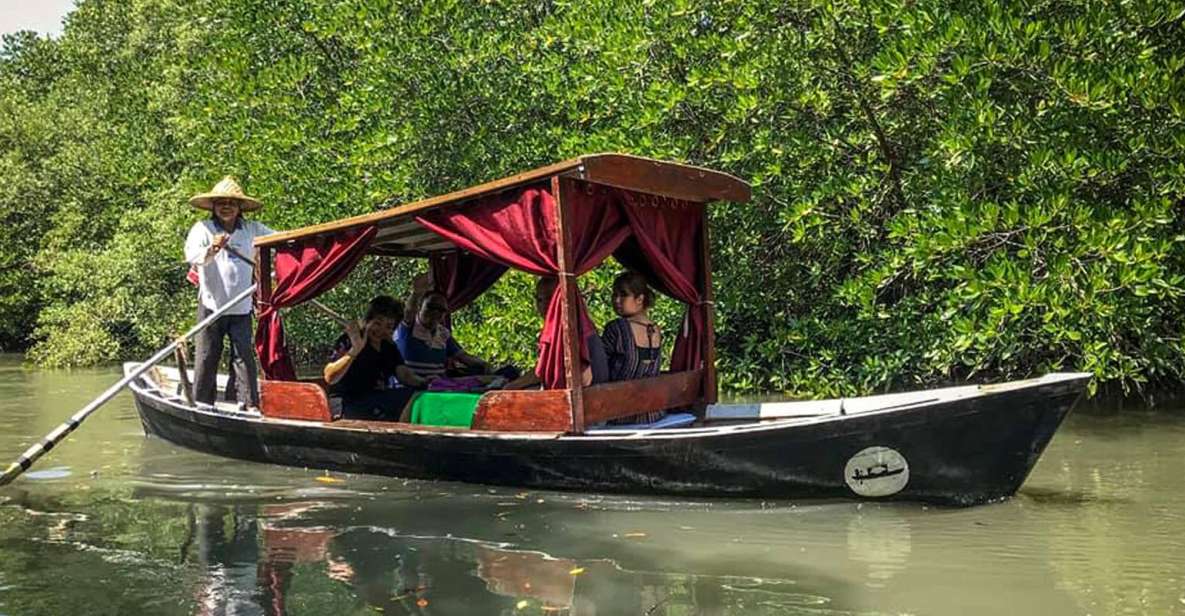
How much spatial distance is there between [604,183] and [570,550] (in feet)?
6.69

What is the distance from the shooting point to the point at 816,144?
870 centimetres

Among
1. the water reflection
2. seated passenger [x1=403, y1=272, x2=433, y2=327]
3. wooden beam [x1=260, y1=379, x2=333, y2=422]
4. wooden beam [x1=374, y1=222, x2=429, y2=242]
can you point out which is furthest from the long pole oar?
the water reflection

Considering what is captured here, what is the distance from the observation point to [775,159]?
878 cm

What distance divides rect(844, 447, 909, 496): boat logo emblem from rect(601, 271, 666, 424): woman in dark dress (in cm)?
159

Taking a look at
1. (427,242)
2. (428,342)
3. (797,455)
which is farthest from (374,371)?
(797,455)

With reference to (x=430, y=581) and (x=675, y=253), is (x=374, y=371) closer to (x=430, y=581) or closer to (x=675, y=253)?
(x=675, y=253)

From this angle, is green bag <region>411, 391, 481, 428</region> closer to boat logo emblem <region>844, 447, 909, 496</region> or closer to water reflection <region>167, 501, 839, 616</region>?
water reflection <region>167, 501, 839, 616</region>

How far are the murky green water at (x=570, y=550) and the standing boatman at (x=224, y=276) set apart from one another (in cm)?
136

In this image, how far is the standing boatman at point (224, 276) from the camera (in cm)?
824

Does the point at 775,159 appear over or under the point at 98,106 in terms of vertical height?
under

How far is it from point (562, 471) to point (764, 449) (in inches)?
49.7

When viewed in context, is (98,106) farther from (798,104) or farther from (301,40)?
(798,104)

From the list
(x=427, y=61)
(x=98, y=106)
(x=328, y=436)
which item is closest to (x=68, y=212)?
(x=98, y=106)

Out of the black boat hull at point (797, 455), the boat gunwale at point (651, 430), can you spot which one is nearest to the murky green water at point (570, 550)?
the black boat hull at point (797, 455)
